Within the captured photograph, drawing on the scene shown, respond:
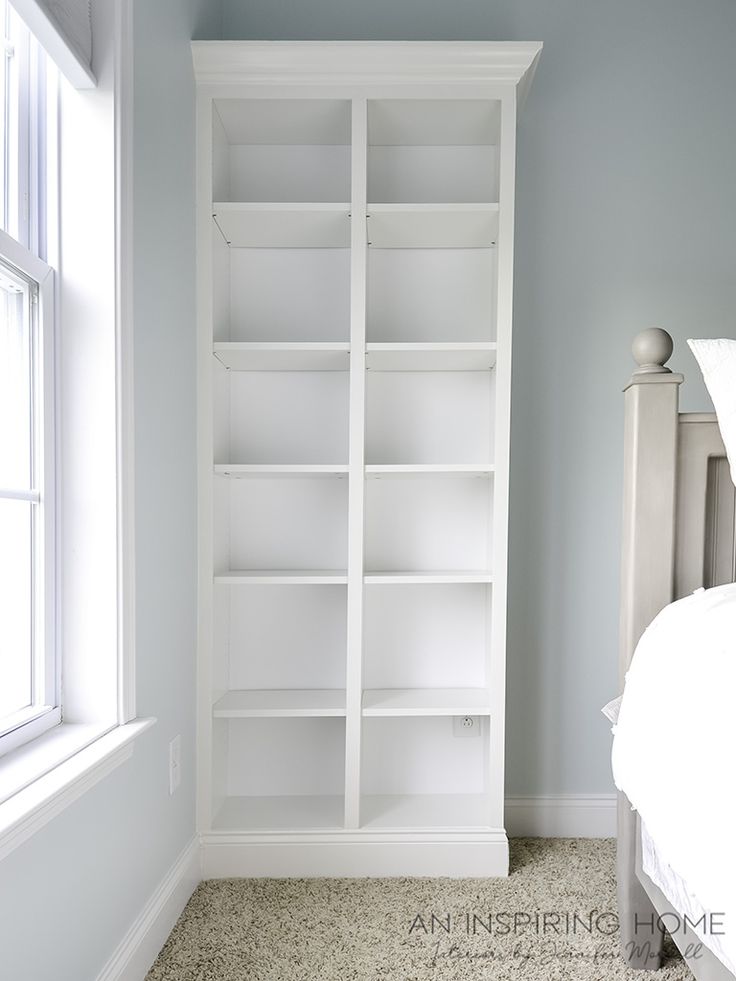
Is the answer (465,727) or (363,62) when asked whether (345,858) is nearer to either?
(465,727)

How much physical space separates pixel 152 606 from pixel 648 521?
110 cm

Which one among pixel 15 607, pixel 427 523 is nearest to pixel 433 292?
pixel 427 523

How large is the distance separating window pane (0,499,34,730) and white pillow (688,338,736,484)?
1345 mm

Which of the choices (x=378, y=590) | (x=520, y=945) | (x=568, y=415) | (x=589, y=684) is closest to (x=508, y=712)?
(x=589, y=684)

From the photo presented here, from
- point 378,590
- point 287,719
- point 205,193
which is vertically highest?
point 205,193

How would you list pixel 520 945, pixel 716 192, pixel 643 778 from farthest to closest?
pixel 716 192, pixel 520 945, pixel 643 778

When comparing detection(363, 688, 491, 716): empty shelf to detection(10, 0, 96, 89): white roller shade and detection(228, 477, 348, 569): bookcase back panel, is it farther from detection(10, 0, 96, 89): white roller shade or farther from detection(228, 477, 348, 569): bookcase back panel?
detection(10, 0, 96, 89): white roller shade

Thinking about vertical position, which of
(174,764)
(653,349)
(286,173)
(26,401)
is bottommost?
(174,764)

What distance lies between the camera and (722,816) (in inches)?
37.4

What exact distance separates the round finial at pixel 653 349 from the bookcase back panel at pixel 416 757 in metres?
1.23

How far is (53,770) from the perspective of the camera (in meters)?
1.16

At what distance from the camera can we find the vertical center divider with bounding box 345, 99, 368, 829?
1927 mm

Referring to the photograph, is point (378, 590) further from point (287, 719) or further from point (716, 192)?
point (716, 192)

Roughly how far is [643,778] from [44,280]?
4.58ft
